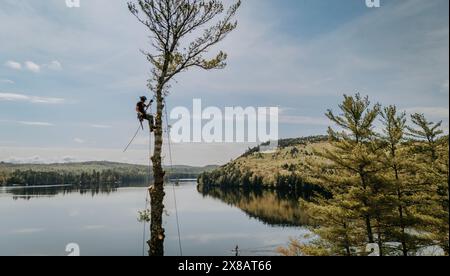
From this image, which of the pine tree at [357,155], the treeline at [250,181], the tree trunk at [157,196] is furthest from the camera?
the treeline at [250,181]

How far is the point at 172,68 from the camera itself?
10375 mm

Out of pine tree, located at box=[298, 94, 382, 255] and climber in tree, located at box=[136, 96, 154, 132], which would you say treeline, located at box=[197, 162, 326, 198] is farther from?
climber in tree, located at box=[136, 96, 154, 132]

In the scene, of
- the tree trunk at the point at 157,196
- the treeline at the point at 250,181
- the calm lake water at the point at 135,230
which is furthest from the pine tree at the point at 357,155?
the treeline at the point at 250,181

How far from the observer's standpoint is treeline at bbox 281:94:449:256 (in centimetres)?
1830

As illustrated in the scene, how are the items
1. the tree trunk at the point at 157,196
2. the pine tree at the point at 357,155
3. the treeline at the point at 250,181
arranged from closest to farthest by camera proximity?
the tree trunk at the point at 157,196 < the pine tree at the point at 357,155 < the treeline at the point at 250,181

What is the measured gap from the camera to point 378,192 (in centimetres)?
1852

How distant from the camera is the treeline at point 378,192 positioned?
1830cm

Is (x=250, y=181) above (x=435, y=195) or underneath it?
underneath

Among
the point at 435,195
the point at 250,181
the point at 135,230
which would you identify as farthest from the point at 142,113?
the point at 250,181

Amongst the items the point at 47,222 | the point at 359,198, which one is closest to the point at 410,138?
the point at 359,198

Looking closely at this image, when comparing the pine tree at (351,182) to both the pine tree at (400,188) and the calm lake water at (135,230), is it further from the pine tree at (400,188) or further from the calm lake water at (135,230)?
the calm lake water at (135,230)

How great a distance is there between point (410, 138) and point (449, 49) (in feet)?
66.0

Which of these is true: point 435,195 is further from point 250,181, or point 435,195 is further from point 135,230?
point 250,181
